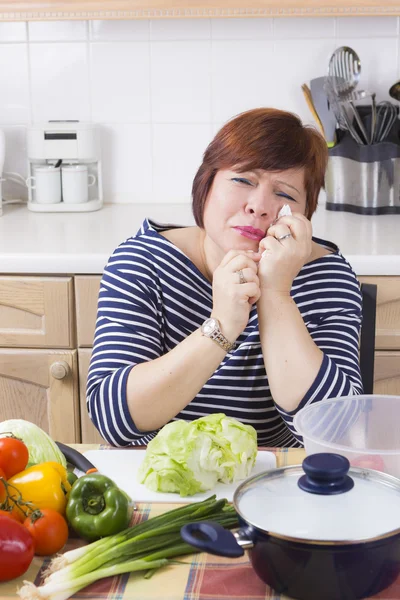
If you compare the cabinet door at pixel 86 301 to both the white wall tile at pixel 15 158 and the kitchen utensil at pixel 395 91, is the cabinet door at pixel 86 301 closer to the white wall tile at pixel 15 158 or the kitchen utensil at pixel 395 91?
the white wall tile at pixel 15 158

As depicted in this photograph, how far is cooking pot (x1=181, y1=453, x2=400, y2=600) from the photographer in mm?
781

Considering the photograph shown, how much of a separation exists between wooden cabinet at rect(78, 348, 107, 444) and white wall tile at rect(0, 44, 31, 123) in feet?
3.18

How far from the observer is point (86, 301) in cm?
212

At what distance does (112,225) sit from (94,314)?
0.42 metres

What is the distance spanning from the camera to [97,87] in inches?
106

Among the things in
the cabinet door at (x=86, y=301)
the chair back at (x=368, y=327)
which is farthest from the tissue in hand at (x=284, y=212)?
the cabinet door at (x=86, y=301)

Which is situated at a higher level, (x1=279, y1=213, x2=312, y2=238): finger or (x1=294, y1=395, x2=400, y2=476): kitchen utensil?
(x1=279, y1=213, x2=312, y2=238): finger

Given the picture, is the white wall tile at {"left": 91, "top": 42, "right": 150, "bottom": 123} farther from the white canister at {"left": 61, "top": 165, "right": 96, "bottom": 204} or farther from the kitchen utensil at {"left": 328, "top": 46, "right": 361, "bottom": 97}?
the kitchen utensil at {"left": 328, "top": 46, "right": 361, "bottom": 97}

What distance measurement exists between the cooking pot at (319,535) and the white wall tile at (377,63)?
2.00 metres

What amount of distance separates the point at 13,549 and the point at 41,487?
12cm

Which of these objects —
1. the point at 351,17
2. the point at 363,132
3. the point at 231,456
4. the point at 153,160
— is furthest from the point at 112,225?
the point at 231,456

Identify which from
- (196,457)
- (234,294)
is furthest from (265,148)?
(196,457)

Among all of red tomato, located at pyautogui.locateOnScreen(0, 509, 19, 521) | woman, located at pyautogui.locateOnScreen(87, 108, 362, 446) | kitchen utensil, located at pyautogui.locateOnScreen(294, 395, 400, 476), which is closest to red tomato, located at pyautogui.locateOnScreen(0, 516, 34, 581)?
red tomato, located at pyautogui.locateOnScreen(0, 509, 19, 521)

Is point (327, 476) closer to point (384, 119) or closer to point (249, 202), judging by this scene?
point (249, 202)
